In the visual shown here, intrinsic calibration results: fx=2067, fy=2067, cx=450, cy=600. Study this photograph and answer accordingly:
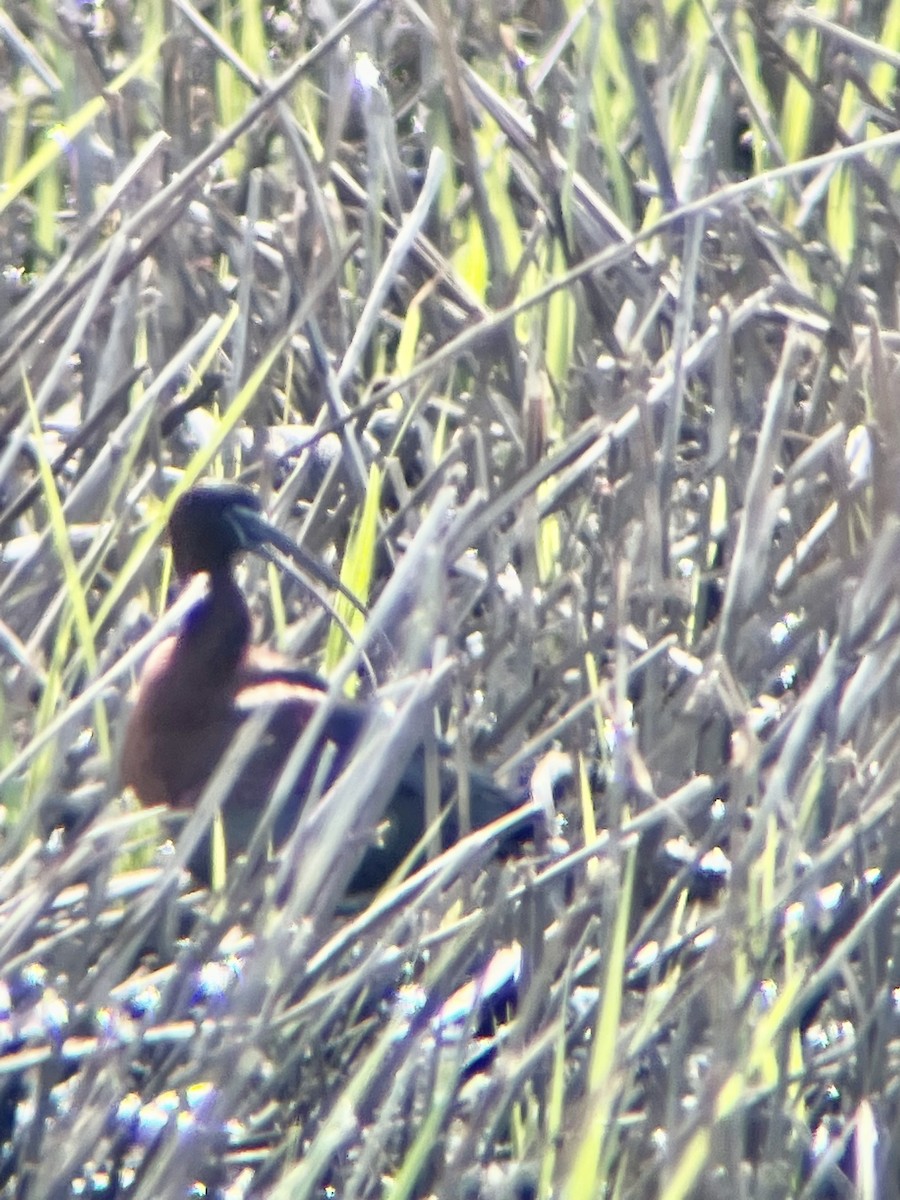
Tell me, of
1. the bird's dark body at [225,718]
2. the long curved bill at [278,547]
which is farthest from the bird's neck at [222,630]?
the long curved bill at [278,547]

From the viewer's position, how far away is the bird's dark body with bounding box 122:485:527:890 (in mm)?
1948

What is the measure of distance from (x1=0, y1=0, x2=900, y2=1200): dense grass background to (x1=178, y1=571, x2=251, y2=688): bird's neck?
0.05m

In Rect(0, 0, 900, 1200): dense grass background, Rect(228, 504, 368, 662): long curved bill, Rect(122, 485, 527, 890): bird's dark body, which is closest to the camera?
Rect(0, 0, 900, 1200): dense grass background

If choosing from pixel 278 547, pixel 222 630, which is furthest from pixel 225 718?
pixel 278 547

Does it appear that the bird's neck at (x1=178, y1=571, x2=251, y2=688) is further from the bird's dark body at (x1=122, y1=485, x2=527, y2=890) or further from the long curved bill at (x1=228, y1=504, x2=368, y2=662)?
the long curved bill at (x1=228, y1=504, x2=368, y2=662)

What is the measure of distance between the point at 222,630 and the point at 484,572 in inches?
11.4

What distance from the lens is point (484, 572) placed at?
1931mm

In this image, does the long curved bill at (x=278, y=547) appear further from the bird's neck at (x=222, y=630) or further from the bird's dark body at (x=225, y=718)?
the bird's neck at (x=222, y=630)

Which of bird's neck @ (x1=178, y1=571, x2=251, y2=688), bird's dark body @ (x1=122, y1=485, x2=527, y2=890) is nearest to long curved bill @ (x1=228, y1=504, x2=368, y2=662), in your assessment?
bird's dark body @ (x1=122, y1=485, x2=527, y2=890)

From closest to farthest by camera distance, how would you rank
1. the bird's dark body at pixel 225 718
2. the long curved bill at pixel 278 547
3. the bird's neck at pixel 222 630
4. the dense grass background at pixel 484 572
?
the dense grass background at pixel 484 572 → the long curved bill at pixel 278 547 → the bird's dark body at pixel 225 718 → the bird's neck at pixel 222 630

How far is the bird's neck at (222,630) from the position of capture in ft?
6.72

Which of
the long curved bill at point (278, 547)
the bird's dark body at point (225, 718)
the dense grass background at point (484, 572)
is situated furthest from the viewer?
the bird's dark body at point (225, 718)

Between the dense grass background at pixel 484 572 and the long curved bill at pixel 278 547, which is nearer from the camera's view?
the dense grass background at pixel 484 572

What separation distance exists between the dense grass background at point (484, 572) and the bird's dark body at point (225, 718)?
52 millimetres
